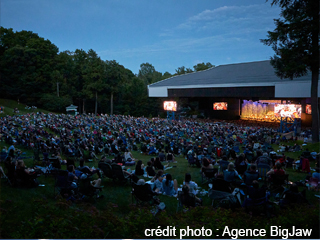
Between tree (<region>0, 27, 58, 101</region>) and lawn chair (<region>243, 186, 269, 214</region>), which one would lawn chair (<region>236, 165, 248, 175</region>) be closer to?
lawn chair (<region>243, 186, 269, 214</region>)

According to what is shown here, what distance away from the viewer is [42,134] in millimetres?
14938

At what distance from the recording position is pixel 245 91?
93.6 ft

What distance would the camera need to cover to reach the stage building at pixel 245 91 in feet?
81.5

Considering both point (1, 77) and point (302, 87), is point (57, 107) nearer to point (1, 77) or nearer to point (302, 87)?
point (1, 77)

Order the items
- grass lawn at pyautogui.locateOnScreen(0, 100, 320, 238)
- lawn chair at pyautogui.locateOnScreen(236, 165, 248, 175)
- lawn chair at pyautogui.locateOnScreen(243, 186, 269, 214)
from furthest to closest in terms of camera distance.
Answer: lawn chair at pyautogui.locateOnScreen(236, 165, 248, 175) → lawn chair at pyautogui.locateOnScreen(243, 186, 269, 214) → grass lawn at pyautogui.locateOnScreen(0, 100, 320, 238)

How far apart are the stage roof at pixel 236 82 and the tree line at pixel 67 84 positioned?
12.1 metres

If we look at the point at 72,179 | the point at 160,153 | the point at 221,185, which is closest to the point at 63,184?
the point at 72,179

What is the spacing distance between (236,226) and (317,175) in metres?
4.25

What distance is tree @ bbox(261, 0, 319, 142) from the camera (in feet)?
46.8

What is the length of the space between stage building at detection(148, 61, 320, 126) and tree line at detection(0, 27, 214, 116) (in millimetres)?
11976

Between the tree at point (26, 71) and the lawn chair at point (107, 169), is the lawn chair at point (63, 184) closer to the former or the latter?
the lawn chair at point (107, 169)

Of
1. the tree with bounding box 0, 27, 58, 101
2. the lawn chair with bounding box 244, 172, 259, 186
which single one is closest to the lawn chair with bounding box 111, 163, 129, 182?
the lawn chair with bounding box 244, 172, 259, 186

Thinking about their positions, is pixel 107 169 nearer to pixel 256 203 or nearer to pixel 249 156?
pixel 256 203

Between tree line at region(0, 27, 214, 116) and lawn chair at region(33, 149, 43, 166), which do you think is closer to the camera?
lawn chair at region(33, 149, 43, 166)
